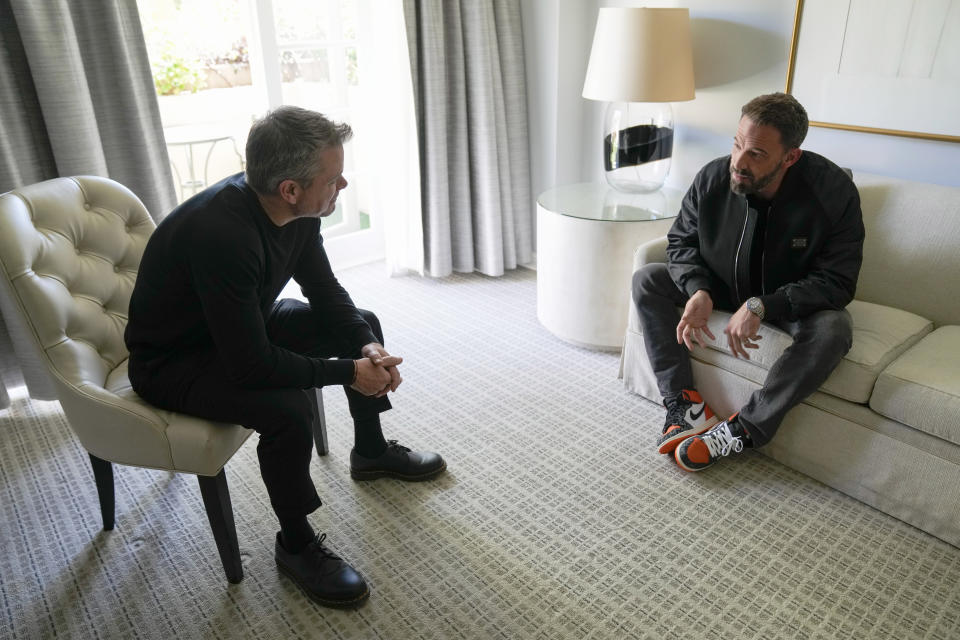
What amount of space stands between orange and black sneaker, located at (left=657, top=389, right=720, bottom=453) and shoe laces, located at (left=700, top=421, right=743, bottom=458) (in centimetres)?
7

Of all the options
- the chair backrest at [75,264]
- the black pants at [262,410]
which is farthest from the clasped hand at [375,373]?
the chair backrest at [75,264]

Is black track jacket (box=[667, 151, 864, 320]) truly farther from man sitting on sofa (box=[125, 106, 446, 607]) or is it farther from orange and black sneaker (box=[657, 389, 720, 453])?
man sitting on sofa (box=[125, 106, 446, 607])

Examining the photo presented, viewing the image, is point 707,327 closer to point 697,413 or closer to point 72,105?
point 697,413

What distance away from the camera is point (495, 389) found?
2.61m

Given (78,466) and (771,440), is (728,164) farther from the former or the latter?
(78,466)

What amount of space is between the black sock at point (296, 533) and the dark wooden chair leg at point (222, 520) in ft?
0.39

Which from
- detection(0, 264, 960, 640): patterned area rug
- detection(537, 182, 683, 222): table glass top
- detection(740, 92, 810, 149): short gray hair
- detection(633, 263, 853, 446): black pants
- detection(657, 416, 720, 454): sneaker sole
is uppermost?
detection(740, 92, 810, 149): short gray hair

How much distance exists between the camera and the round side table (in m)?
2.64

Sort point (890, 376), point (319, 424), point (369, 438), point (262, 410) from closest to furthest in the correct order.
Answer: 1. point (262, 410)
2. point (890, 376)
3. point (369, 438)
4. point (319, 424)

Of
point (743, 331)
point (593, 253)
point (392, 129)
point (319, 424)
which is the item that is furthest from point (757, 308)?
point (392, 129)

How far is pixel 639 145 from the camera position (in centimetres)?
286

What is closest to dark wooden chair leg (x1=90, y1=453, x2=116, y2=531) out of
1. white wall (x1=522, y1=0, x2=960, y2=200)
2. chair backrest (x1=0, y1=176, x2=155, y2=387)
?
chair backrest (x1=0, y1=176, x2=155, y2=387)

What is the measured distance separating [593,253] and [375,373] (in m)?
1.23

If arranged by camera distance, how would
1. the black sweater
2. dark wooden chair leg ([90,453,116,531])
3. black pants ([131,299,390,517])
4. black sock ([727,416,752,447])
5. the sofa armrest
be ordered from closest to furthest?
the black sweater → black pants ([131,299,390,517]) → dark wooden chair leg ([90,453,116,531]) → black sock ([727,416,752,447]) → the sofa armrest
